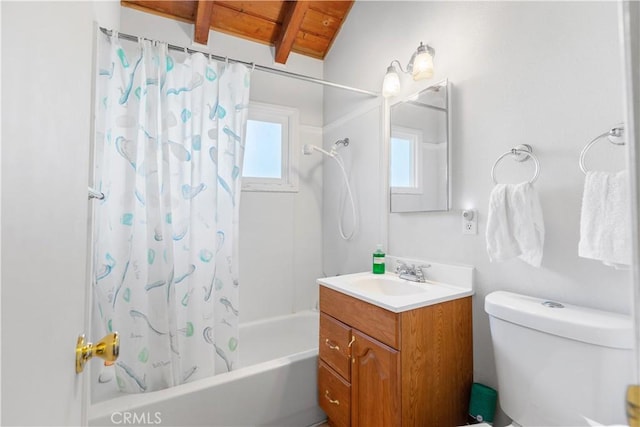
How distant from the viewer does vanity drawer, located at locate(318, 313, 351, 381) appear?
4.54 ft

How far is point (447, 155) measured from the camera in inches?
58.4

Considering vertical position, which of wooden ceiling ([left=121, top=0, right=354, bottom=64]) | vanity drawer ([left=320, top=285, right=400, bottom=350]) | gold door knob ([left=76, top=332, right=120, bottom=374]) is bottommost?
vanity drawer ([left=320, top=285, right=400, bottom=350])

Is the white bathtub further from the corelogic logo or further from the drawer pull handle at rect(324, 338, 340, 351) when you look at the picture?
the drawer pull handle at rect(324, 338, 340, 351)

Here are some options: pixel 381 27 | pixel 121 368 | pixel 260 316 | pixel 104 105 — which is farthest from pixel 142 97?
pixel 260 316

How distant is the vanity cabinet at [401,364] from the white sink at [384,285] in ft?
0.77

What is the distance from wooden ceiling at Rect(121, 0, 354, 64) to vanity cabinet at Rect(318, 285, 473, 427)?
6.65 ft

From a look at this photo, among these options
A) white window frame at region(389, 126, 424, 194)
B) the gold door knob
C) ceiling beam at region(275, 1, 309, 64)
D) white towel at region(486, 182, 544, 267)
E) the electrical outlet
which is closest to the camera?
the gold door knob

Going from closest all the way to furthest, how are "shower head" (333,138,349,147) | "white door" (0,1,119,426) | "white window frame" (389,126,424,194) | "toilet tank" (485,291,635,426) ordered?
"white door" (0,1,119,426) < "toilet tank" (485,291,635,426) < "white window frame" (389,126,424,194) < "shower head" (333,138,349,147)

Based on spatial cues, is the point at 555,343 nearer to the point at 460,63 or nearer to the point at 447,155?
the point at 447,155

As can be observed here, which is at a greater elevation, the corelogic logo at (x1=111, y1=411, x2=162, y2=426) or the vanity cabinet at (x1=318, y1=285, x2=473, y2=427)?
the vanity cabinet at (x1=318, y1=285, x2=473, y2=427)

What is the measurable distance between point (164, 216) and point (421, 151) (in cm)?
145

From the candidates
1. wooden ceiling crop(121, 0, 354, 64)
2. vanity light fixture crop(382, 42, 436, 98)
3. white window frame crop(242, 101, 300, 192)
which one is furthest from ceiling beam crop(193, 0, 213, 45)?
vanity light fixture crop(382, 42, 436, 98)

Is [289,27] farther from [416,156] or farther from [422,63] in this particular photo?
[416,156]

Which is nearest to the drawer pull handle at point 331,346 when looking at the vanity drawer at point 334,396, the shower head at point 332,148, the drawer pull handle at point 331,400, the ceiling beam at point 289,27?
the vanity drawer at point 334,396
